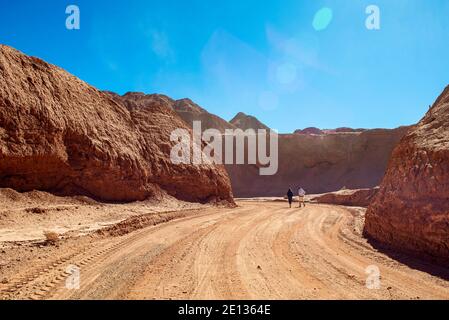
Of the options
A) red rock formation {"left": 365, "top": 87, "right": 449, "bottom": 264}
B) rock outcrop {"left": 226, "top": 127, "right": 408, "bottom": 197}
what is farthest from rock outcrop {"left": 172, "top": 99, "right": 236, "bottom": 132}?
red rock formation {"left": 365, "top": 87, "right": 449, "bottom": 264}

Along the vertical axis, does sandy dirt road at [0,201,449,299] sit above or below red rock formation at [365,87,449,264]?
below

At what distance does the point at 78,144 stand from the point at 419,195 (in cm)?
1581

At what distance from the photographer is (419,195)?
26.8ft

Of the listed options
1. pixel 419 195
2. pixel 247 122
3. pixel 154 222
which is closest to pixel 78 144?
pixel 154 222

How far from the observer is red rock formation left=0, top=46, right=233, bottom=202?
1402 cm

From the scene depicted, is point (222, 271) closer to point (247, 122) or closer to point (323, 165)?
point (323, 165)

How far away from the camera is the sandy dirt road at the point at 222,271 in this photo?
5051mm

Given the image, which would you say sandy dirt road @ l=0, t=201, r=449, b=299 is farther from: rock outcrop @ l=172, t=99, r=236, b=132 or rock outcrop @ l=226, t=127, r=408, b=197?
rock outcrop @ l=172, t=99, r=236, b=132

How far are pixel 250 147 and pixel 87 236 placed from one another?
46.6 meters

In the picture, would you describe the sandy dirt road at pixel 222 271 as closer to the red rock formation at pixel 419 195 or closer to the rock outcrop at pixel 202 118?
the red rock formation at pixel 419 195

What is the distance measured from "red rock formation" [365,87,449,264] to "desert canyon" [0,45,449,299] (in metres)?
0.04

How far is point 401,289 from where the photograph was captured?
5.29 metres

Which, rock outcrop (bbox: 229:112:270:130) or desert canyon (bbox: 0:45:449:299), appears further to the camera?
rock outcrop (bbox: 229:112:270:130)
